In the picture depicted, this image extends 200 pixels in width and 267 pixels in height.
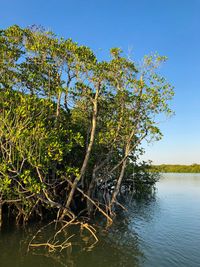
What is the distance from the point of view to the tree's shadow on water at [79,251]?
11938 millimetres

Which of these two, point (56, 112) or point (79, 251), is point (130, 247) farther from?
point (56, 112)

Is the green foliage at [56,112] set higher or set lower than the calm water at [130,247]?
higher

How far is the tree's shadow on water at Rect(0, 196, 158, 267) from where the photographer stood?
11.9 metres

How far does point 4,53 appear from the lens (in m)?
16.4

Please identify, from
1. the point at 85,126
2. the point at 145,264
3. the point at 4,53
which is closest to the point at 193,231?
the point at 145,264

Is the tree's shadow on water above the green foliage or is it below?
below

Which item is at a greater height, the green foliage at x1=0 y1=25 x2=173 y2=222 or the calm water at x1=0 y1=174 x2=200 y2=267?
the green foliage at x1=0 y1=25 x2=173 y2=222

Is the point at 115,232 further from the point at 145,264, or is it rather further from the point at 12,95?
the point at 12,95

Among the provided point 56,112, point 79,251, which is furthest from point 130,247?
point 56,112

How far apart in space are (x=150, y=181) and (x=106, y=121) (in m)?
15.8

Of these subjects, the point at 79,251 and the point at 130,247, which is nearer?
the point at 79,251

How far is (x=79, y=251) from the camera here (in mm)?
13328

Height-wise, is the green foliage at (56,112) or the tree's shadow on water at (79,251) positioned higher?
the green foliage at (56,112)

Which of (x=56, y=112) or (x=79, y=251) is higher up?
(x=56, y=112)
